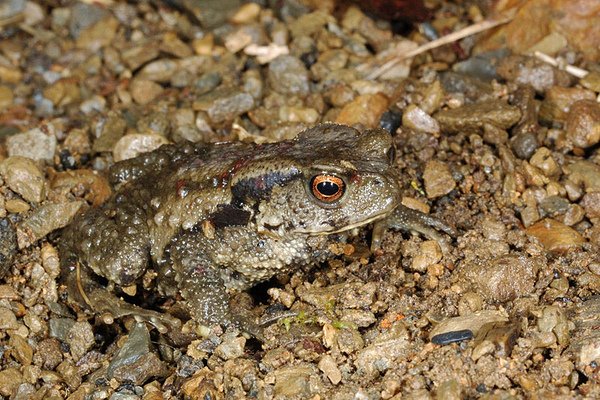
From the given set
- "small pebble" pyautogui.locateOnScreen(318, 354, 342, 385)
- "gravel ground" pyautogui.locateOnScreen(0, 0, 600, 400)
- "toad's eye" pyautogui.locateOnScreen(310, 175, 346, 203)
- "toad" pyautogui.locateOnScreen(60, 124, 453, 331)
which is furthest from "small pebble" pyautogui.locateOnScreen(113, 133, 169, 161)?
"small pebble" pyautogui.locateOnScreen(318, 354, 342, 385)

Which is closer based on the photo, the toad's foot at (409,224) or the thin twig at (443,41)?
the toad's foot at (409,224)

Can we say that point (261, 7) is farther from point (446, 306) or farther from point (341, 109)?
point (446, 306)

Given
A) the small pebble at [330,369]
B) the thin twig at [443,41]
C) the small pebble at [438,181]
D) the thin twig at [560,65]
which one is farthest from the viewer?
the thin twig at [443,41]

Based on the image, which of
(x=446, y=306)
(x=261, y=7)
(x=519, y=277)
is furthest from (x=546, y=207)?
(x=261, y=7)

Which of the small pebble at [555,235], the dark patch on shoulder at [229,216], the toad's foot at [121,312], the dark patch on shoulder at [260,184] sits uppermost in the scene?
the dark patch on shoulder at [260,184]

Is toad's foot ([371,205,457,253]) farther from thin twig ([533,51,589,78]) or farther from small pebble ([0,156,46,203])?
small pebble ([0,156,46,203])

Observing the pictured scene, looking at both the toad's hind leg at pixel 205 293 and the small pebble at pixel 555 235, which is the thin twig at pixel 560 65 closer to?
the small pebble at pixel 555 235

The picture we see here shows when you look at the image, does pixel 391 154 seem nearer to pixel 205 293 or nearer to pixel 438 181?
pixel 438 181

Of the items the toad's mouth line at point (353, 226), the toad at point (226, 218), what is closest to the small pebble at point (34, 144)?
the toad at point (226, 218)
